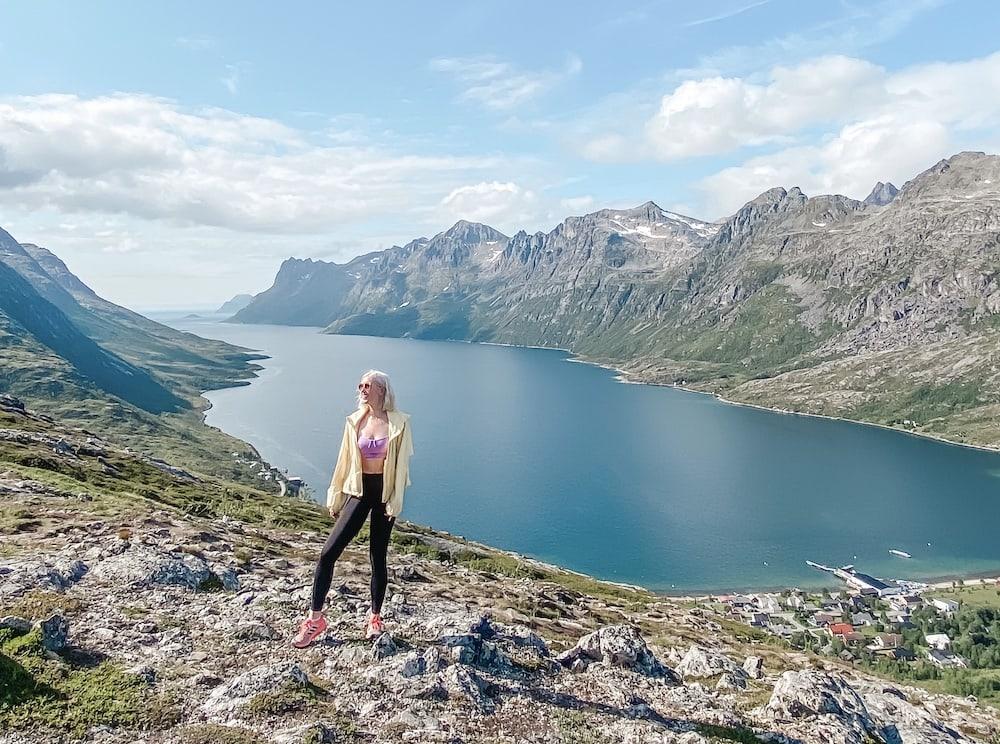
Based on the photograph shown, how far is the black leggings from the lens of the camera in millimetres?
12938

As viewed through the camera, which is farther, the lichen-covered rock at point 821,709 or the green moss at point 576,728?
the lichen-covered rock at point 821,709

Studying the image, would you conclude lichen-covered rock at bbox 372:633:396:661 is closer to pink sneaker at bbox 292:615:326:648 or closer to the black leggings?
pink sneaker at bbox 292:615:326:648

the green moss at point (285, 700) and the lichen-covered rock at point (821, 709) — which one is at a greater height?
the green moss at point (285, 700)

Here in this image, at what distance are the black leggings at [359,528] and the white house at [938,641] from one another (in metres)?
128

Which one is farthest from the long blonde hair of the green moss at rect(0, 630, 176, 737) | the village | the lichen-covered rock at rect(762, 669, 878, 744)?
the village

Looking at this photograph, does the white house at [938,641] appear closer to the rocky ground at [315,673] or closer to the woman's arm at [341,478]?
the rocky ground at [315,673]

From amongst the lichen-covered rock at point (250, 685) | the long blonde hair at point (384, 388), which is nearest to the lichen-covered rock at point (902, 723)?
the lichen-covered rock at point (250, 685)

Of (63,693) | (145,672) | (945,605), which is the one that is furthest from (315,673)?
(945,605)

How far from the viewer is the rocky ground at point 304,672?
1191 centimetres

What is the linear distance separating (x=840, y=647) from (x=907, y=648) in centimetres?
1579

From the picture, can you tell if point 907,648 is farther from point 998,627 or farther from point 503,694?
point 503,694

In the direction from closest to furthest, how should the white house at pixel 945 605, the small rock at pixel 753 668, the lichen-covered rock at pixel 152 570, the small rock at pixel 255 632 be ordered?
the small rock at pixel 255 632 → the lichen-covered rock at pixel 152 570 → the small rock at pixel 753 668 → the white house at pixel 945 605

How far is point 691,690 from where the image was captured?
18.7 metres

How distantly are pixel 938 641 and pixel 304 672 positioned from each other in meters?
130
